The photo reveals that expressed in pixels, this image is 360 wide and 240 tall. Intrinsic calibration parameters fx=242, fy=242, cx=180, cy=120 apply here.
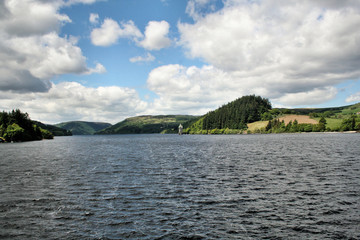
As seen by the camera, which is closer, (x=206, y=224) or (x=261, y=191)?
→ (x=206, y=224)

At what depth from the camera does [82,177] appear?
3969 cm

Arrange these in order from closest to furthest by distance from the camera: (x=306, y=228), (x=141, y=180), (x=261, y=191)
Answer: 1. (x=306, y=228)
2. (x=261, y=191)
3. (x=141, y=180)

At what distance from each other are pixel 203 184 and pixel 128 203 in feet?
39.5

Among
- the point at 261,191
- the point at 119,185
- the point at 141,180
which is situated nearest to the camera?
the point at 261,191

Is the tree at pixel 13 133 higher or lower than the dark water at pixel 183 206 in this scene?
higher

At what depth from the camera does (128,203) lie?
2494 cm

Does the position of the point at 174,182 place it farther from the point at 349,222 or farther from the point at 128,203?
the point at 349,222

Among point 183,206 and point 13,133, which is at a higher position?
point 13,133

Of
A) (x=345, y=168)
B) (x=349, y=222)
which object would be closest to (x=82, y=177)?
(x=349, y=222)

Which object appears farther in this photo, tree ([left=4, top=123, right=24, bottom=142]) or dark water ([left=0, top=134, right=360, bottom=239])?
tree ([left=4, top=123, right=24, bottom=142])

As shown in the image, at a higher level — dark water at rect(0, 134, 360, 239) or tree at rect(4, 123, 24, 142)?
tree at rect(4, 123, 24, 142)

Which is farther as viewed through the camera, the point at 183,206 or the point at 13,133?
the point at 13,133

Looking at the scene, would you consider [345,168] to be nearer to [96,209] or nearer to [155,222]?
[155,222]

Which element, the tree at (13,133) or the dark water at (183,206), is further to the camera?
the tree at (13,133)
